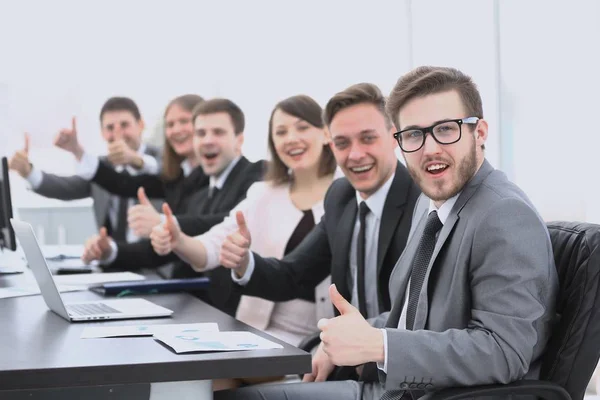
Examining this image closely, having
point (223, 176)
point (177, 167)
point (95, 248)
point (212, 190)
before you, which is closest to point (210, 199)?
point (212, 190)

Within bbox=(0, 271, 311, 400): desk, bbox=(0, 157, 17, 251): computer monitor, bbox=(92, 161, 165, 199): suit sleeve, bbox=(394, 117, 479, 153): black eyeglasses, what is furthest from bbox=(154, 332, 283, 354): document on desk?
bbox=(92, 161, 165, 199): suit sleeve

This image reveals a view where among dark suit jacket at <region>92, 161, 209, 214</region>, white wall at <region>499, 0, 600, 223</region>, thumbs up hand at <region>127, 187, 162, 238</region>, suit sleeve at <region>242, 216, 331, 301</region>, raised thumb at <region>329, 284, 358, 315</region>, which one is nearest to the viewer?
raised thumb at <region>329, 284, 358, 315</region>

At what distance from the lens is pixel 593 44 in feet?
12.7

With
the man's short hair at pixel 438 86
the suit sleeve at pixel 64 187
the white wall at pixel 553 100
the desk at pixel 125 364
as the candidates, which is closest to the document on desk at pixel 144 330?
the desk at pixel 125 364

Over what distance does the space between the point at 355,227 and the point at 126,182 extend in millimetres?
3435

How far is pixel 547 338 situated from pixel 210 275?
3206 millimetres

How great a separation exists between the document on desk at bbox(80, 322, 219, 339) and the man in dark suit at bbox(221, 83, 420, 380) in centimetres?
72

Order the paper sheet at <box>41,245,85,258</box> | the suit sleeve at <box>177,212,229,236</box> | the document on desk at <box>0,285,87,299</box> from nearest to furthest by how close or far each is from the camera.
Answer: the document on desk at <box>0,285,87,299</box> < the suit sleeve at <box>177,212,229,236</box> < the paper sheet at <box>41,245,85,258</box>

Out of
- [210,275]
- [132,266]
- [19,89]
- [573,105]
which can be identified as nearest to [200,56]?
[19,89]

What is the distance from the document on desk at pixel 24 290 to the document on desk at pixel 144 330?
1017mm

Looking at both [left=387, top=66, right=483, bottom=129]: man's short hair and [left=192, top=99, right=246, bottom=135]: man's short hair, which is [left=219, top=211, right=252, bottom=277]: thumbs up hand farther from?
[left=192, top=99, right=246, bottom=135]: man's short hair

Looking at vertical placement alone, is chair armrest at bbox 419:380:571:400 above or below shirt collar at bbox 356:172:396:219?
below

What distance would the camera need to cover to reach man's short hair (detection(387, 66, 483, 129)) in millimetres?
2328

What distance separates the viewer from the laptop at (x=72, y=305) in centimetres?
268
